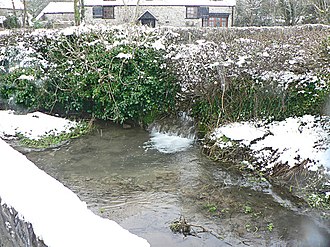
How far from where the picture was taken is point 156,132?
37.2ft

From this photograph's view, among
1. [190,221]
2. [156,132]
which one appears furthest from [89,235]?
[156,132]

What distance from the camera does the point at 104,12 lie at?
31594 millimetres

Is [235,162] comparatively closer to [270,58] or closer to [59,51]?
[270,58]

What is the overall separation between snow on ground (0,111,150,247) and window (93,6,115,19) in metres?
29.6

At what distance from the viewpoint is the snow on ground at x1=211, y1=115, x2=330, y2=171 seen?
787 centimetres

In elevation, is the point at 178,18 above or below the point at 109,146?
above

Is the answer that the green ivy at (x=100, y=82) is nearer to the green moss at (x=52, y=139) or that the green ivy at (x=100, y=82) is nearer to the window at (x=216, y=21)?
the green moss at (x=52, y=139)

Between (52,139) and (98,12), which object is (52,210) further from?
(98,12)

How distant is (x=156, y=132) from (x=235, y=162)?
3.21 m

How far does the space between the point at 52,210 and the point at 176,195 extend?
528cm

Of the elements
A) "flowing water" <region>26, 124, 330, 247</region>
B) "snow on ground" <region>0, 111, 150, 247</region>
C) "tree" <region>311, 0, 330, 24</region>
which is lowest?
"flowing water" <region>26, 124, 330, 247</region>

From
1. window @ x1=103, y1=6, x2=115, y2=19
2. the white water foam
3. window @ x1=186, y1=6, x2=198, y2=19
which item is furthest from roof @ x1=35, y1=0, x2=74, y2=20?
the white water foam

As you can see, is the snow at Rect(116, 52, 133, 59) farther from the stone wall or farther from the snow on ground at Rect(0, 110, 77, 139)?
the stone wall

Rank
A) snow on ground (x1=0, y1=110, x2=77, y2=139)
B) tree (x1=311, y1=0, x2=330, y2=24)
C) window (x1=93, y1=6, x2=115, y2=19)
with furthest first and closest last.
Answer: window (x1=93, y1=6, x2=115, y2=19)
snow on ground (x1=0, y1=110, x2=77, y2=139)
tree (x1=311, y1=0, x2=330, y2=24)
